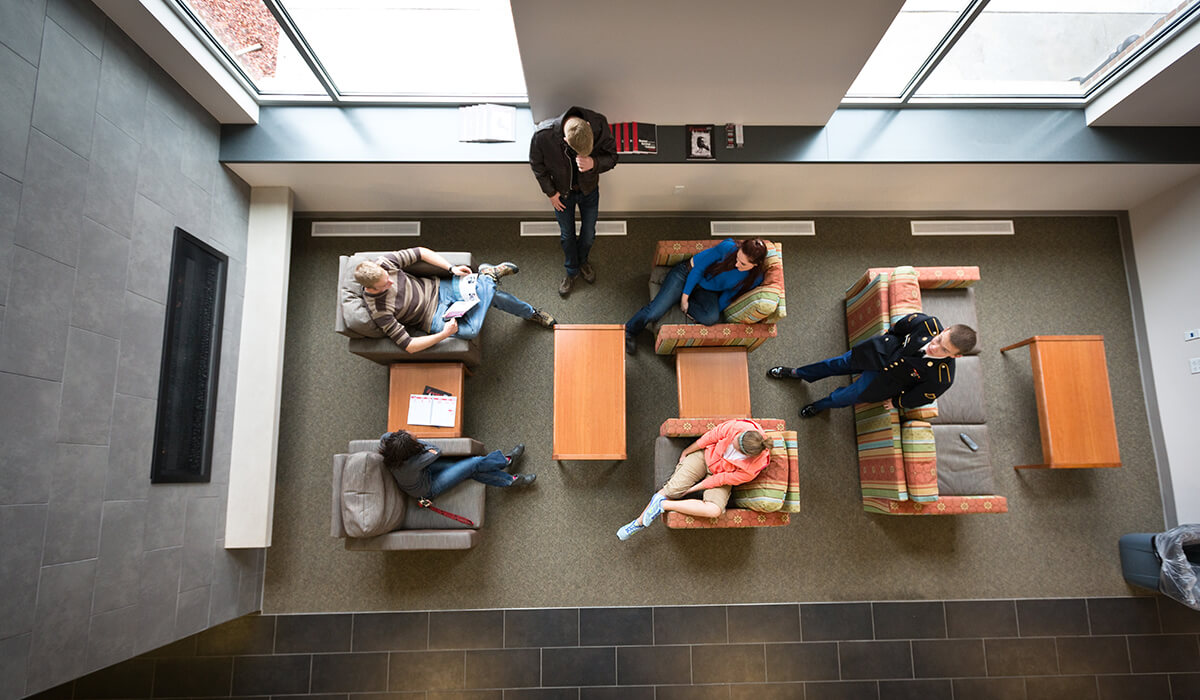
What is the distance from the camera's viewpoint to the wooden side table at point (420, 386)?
3.89m

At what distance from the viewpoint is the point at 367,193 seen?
4270mm

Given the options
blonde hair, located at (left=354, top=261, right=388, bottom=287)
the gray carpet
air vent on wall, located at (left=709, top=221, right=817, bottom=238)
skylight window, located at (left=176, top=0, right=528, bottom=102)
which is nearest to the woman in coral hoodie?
the gray carpet

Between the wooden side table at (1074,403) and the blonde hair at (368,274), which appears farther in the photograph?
the wooden side table at (1074,403)

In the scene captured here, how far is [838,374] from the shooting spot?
3.97 metres

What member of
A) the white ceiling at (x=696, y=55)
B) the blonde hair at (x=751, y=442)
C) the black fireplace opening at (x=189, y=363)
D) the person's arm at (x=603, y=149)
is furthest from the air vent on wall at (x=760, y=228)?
the black fireplace opening at (x=189, y=363)

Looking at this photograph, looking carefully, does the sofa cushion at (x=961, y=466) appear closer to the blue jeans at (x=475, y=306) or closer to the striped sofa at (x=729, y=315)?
the striped sofa at (x=729, y=315)

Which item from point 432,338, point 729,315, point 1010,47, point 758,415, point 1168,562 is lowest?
point 1168,562

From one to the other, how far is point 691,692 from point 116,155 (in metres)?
4.88

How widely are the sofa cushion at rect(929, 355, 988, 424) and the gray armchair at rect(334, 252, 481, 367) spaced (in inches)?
138

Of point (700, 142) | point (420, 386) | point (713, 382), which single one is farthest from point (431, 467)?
point (700, 142)

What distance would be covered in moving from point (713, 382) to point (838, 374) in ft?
2.96

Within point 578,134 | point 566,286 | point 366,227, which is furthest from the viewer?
point 366,227

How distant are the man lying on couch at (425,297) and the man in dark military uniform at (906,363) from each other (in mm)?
2383

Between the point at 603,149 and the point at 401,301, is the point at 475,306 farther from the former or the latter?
the point at 603,149
